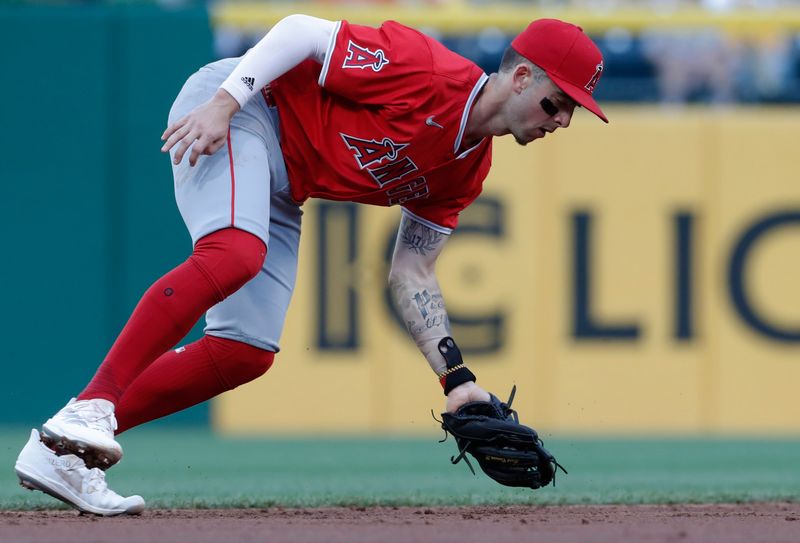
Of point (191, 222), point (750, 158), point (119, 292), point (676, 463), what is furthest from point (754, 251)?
point (191, 222)

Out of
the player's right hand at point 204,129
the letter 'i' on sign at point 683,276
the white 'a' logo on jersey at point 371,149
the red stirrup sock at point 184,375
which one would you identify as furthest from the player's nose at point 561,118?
the letter 'i' on sign at point 683,276

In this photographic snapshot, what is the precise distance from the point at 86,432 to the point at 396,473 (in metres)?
2.80

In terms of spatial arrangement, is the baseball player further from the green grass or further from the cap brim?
the green grass

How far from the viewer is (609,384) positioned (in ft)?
26.6

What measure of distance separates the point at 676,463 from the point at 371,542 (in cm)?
369

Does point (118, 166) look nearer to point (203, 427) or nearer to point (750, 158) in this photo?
point (203, 427)

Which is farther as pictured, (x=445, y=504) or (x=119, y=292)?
(x=119, y=292)

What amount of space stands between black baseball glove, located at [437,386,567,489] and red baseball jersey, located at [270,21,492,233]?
722mm

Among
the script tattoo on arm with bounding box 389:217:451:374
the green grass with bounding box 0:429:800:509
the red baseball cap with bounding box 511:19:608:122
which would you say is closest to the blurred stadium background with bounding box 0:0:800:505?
the green grass with bounding box 0:429:800:509

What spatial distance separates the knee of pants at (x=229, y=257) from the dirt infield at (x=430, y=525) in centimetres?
68

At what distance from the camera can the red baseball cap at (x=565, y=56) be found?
394 centimetres

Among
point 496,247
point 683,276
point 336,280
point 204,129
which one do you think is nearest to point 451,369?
point 204,129

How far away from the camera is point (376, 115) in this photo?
3996 millimetres

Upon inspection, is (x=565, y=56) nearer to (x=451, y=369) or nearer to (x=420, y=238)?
(x=420, y=238)
